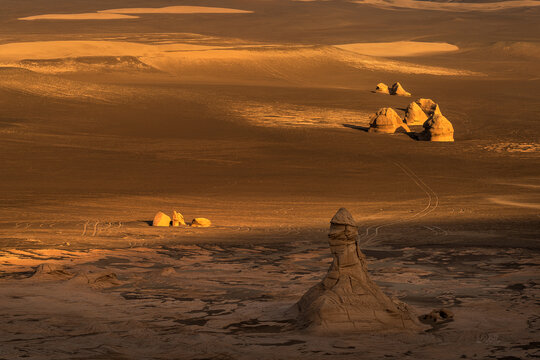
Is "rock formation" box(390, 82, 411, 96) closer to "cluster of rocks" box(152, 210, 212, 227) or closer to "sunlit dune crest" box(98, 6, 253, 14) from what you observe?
"cluster of rocks" box(152, 210, 212, 227)

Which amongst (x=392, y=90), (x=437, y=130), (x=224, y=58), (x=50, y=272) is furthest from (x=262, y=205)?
(x=224, y=58)

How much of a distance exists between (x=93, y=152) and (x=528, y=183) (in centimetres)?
1169

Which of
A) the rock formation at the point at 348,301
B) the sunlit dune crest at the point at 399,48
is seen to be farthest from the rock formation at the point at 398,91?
the rock formation at the point at 348,301

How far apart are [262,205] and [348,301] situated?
10.4 metres

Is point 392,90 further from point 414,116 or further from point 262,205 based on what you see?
point 262,205

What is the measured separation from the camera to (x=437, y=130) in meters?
31.6

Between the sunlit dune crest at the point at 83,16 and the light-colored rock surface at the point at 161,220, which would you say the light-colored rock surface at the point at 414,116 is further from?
the sunlit dune crest at the point at 83,16

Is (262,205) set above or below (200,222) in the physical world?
below

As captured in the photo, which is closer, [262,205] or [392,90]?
[262,205]

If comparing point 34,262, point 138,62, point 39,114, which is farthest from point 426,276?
point 138,62

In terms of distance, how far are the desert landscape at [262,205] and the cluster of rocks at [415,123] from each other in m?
0.07

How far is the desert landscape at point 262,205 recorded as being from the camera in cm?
1027

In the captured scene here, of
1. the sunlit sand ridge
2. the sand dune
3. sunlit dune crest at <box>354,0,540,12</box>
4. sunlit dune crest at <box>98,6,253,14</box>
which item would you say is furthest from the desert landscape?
sunlit dune crest at <box>354,0,540,12</box>

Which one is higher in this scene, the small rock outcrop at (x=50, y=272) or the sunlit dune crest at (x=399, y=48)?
the sunlit dune crest at (x=399, y=48)
